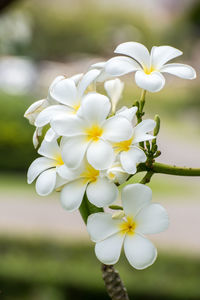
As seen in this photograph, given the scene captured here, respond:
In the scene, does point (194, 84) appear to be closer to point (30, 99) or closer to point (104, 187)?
point (30, 99)

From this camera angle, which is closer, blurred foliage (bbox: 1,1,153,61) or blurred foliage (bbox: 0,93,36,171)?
blurred foliage (bbox: 0,93,36,171)

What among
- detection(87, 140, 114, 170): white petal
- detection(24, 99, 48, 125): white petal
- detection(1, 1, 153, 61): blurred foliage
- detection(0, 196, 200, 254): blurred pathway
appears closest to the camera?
→ detection(87, 140, 114, 170): white petal

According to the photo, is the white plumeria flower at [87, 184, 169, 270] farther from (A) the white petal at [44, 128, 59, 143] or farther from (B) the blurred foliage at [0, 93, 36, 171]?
(B) the blurred foliage at [0, 93, 36, 171]

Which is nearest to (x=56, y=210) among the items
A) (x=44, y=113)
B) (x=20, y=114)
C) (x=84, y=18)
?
(x=20, y=114)

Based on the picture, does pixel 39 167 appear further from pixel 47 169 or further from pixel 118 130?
pixel 118 130

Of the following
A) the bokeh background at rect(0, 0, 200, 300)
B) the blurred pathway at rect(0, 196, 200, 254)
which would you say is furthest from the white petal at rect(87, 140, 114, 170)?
→ the blurred pathway at rect(0, 196, 200, 254)

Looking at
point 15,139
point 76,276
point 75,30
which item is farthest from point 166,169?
point 75,30
